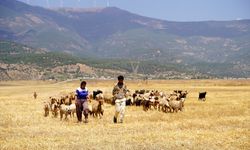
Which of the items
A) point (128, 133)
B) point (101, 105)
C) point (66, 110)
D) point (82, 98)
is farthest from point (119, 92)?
point (128, 133)

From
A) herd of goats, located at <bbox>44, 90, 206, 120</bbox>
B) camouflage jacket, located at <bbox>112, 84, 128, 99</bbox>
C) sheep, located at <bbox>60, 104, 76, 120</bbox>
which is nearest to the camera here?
camouflage jacket, located at <bbox>112, 84, 128, 99</bbox>

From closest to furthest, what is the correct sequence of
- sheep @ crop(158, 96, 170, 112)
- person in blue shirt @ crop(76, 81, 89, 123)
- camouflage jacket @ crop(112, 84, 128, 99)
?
person in blue shirt @ crop(76, 81, 89, 123) < camouflage jacket @ crop(112, 84, 128, 99) < sheep @ crop(158, 96, 170, 112)

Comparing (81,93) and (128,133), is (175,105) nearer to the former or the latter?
(81,93)

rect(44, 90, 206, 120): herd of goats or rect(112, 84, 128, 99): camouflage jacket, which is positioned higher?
rect(112, 84, 128, 99): camouflage jacket

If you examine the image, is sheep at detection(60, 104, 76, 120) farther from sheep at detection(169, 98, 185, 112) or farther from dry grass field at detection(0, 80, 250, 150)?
sheep at detection(169, 98, 185, 112)

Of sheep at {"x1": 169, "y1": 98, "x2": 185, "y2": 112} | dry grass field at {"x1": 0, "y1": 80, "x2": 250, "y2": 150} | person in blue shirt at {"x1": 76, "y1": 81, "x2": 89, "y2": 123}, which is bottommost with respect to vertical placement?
dry grass field at {"x1": 0, "y1": 80, "x2": 250, "y2": 150}

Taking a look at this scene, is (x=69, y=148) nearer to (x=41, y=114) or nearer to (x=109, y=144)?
(x=109, y=144)

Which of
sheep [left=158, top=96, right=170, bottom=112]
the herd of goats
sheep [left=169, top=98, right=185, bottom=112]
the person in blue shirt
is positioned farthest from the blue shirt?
sheep [left=158, top=96, right=170, bottom=112]

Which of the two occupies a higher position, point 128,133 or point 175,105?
point 175,105

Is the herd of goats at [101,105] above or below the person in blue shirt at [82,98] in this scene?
below

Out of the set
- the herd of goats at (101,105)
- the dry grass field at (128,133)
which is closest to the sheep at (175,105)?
the herd of goats at (101,105)

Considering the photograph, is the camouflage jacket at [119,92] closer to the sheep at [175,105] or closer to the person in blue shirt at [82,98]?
the person in blue shirt at [82,98]

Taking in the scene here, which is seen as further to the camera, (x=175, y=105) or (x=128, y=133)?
(x=175, y=105)

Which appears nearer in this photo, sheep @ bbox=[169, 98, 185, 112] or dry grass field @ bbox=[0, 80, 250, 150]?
dry grass field @ bbox=[0, 80, 250, 150]
